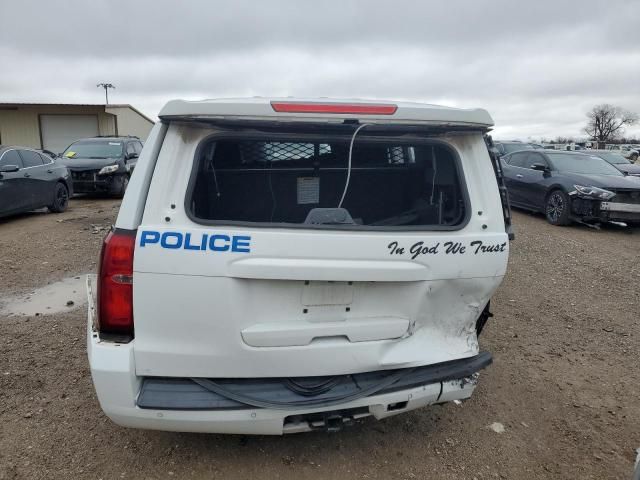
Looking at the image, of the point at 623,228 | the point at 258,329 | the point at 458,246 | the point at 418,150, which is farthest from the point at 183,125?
the point at 623,228

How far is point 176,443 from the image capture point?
269 centimetres

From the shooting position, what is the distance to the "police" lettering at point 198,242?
199 centimetres

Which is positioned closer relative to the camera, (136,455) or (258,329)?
(258,329)

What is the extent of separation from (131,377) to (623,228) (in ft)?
35.0

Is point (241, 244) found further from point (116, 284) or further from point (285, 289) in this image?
point (116, 284)

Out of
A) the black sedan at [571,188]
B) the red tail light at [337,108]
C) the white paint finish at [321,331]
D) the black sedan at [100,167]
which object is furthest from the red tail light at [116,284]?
the black sedan at [100,167]

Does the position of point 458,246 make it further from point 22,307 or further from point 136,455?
point 22,307

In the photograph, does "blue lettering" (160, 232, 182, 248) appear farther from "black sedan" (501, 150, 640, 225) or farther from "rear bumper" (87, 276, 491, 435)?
"black sedan" (501, 150, 640, 225)

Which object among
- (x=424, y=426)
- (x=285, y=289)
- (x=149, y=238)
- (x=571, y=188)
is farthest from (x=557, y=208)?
(x=149, y=238)

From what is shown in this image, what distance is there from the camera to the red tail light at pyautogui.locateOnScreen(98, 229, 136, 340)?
2.02 meters

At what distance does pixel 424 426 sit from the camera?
2971mm

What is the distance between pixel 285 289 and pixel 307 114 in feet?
2.53

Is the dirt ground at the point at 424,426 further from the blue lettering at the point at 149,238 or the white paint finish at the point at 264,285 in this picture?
the blue lettering at the point at 149,238

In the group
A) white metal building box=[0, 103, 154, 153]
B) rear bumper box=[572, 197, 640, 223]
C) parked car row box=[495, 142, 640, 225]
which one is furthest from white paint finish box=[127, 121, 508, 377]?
white metal building box=[0, 103, 154, 153]
